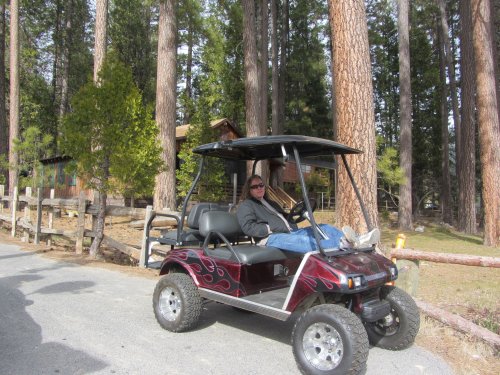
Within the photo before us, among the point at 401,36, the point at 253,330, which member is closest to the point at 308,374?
the point at 253,330

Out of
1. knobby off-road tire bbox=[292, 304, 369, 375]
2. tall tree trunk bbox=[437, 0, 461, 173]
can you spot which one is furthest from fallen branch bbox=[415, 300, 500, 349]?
tall tree trunk bbox=[437, 0, 461, 173]

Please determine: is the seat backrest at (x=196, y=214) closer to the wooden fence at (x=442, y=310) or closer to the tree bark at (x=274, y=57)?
the wooden fence at (x=442, y=310)

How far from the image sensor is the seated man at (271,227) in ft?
14.5

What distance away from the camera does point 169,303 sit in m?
5.04

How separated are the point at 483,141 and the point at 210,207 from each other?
11725mm

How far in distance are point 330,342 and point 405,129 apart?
1950 centimetres

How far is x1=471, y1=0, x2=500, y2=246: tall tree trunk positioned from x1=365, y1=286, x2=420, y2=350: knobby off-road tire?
10.8 metres

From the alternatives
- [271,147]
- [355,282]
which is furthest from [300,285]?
[271,147]

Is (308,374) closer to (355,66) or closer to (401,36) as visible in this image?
(355,66)

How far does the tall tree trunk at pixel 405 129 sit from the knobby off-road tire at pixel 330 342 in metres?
17.8

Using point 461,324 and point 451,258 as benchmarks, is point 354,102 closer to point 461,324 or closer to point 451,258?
point 451,258

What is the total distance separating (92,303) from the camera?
19.7 feet

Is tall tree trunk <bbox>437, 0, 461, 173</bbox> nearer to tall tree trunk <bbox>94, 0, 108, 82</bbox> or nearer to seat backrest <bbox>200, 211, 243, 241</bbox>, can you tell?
tall tree trunk <bbox>94, 0, 108, 82</bbox>

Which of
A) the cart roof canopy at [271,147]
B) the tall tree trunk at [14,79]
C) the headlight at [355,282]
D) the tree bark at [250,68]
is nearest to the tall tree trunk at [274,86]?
the tree bark at [250,68]
